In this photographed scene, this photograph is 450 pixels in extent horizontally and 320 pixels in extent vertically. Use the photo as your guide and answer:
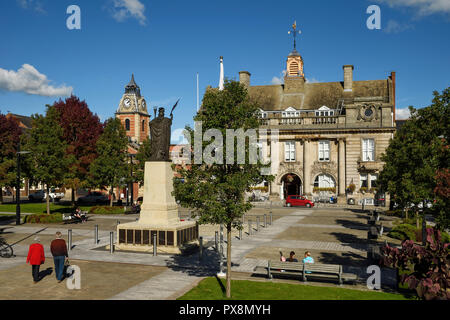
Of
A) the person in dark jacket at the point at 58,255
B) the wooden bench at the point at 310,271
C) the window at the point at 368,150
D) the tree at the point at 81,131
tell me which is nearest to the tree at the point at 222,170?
the wooden bench at the point at 310,271

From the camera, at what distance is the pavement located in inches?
504

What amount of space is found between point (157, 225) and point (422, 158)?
14.4 metres

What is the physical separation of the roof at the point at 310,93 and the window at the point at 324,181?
9.49 meters

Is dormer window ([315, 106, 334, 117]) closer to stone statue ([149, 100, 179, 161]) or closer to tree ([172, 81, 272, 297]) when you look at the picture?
stone statue ([149, 100, 179, 161])

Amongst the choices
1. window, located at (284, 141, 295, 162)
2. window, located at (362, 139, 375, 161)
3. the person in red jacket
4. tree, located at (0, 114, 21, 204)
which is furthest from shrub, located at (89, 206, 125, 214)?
window, located at (362, 139, 375, 161)

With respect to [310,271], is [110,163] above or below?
above

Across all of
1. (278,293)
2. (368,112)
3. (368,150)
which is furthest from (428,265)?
(368,112)

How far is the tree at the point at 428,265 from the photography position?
31.1 ft

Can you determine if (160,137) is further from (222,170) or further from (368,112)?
(368,112)

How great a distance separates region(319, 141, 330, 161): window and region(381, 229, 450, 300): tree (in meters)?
41.3

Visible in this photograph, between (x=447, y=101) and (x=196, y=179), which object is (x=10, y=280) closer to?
(x=196, y=179)

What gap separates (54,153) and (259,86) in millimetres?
34175

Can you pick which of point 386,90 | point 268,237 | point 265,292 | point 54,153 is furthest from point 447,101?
point 386,90

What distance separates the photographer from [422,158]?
21.3 metres
